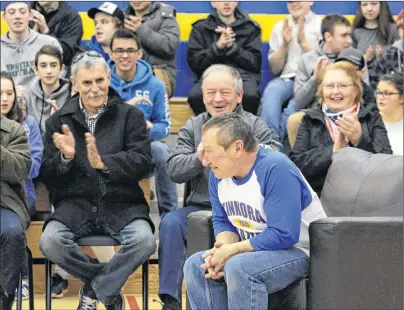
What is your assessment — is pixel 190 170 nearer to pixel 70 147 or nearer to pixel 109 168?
pixel 109 168

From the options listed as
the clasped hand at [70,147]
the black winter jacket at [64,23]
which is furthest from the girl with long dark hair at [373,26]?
the clasped hand at [70,147]

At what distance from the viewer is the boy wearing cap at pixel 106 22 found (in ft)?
22.4

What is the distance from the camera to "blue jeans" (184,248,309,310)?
3.91m

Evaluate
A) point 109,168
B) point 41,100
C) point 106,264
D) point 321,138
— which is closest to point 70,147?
point 109,168

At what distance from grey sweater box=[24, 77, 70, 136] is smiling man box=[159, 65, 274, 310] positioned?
1333 millimetres

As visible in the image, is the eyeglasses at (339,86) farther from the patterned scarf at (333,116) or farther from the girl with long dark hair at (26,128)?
the girl with long dark hair at (26,128)

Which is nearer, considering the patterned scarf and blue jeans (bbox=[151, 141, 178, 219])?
the patterned scarf

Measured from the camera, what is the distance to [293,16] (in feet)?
24.3

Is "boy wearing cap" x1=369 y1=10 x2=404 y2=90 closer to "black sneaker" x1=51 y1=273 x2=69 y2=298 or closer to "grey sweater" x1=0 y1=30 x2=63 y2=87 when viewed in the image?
"grey sweater" x1=0 y1=30 x2=63 y2=87

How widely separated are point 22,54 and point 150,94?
3.85 feet

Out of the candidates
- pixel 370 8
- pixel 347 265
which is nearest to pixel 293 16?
pixel 370 8

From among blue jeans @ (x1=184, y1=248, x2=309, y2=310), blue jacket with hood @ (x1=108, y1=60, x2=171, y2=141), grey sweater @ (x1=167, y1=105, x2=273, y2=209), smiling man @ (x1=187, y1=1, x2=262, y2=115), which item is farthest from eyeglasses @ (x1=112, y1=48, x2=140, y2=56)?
blue jeans @ (x1=184, y1=248, x2=309, y2=310)

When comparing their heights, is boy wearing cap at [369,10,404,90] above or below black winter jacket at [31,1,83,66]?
below

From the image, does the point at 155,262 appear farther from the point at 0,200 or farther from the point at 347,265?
the point at 347,265
